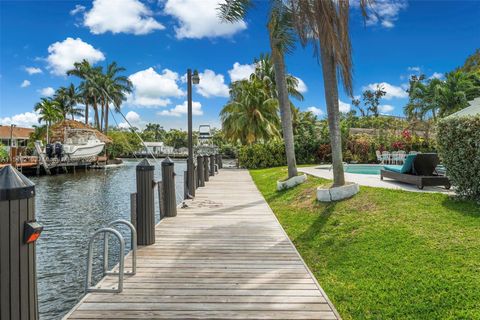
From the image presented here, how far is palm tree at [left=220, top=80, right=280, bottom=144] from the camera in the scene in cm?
2777

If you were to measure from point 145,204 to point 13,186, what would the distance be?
3.03m

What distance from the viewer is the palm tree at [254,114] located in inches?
1093

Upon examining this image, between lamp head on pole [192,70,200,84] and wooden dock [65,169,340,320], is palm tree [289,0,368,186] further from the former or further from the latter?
lamp head on pole [192,70,200,84]

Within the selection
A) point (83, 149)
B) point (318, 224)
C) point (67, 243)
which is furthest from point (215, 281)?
point (83, 149)

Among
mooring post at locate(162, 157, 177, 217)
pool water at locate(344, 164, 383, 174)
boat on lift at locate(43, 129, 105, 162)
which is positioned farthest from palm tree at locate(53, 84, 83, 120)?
mooring post at locate(162, 157, 177, 217)

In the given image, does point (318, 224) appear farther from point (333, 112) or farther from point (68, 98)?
point (68, 98)

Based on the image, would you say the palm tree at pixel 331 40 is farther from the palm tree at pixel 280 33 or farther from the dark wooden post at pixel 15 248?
the dark wooden post at pixel 15 248

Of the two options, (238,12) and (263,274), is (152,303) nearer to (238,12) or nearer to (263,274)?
(263,274)

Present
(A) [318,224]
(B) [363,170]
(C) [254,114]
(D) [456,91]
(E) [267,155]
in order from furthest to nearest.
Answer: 1. (D) [456,91]
2. (C) [254,114]
3. (E) [267,155]
4. (B) [363,170]
5. (A) [318,224]

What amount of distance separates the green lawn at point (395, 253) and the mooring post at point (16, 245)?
2704 millimetres

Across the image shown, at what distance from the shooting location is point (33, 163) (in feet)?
100

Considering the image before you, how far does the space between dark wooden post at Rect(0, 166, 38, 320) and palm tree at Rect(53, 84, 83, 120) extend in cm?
5922

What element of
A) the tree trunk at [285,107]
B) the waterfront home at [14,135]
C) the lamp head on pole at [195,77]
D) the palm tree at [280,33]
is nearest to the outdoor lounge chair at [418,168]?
the tree trunk at [285,107]

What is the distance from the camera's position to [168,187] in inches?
289
